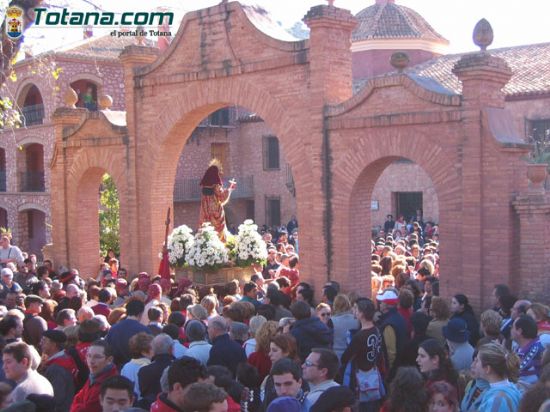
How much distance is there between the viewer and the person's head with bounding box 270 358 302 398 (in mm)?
5059

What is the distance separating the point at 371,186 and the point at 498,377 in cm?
750

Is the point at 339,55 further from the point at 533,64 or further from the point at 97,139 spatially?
the point at 533,64

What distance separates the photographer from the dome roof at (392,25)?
104ft

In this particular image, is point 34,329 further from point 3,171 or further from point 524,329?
point 3,171

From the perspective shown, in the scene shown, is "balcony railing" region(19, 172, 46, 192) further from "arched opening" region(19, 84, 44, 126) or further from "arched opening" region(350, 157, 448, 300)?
"arched opening" region(350, 157, 448, 300)

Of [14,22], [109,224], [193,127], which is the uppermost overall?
[14,22]

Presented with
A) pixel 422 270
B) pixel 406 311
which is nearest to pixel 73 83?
pixel 422 270

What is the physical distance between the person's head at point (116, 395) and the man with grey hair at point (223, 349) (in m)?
1.58

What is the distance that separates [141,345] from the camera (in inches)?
248

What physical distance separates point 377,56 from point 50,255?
19064 mm

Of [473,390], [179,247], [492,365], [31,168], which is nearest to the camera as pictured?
[492,365]

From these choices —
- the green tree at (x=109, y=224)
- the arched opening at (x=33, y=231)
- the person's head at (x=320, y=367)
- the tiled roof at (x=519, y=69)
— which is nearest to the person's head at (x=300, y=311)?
the person's head at (x=320, y=367)

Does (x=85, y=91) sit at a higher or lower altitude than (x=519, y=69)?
higher

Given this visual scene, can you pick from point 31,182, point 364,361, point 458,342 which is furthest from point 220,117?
point 458,342
